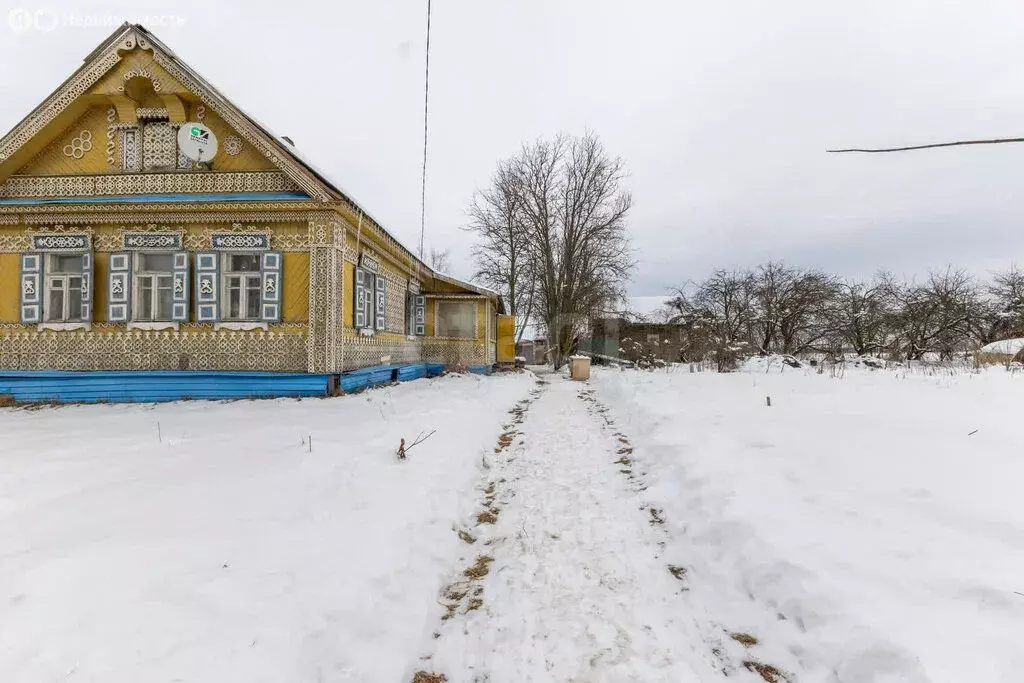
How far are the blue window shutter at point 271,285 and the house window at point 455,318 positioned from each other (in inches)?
285

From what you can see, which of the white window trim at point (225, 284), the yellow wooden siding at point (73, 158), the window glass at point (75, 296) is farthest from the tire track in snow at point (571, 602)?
the yellow wooden siding at point (73, 158)

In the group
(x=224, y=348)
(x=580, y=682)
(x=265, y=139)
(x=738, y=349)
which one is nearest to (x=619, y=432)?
(x=580, y=682)

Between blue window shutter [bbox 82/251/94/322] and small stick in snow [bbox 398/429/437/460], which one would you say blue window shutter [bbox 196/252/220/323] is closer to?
blue window shutter [bbox 82/251/94/322]

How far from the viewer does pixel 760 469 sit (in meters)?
4.11

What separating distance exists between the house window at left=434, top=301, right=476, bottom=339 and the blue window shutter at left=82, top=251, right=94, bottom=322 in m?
9.18

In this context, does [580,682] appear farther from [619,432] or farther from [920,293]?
[920,293]

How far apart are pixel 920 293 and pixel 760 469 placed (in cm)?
2280

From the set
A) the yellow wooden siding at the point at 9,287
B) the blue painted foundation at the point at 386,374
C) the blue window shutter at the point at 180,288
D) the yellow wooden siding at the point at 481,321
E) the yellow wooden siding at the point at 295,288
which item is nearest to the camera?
the blue window shutter at the point at 180,288

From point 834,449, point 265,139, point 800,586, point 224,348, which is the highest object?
point 265,139

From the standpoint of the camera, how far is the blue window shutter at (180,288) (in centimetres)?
888

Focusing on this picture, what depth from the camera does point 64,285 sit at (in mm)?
9250

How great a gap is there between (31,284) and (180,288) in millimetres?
3366

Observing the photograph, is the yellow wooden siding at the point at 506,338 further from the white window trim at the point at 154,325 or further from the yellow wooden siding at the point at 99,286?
the yellow wooden siding at the point at 99,286

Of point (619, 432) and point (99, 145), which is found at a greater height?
point (99, 145)
